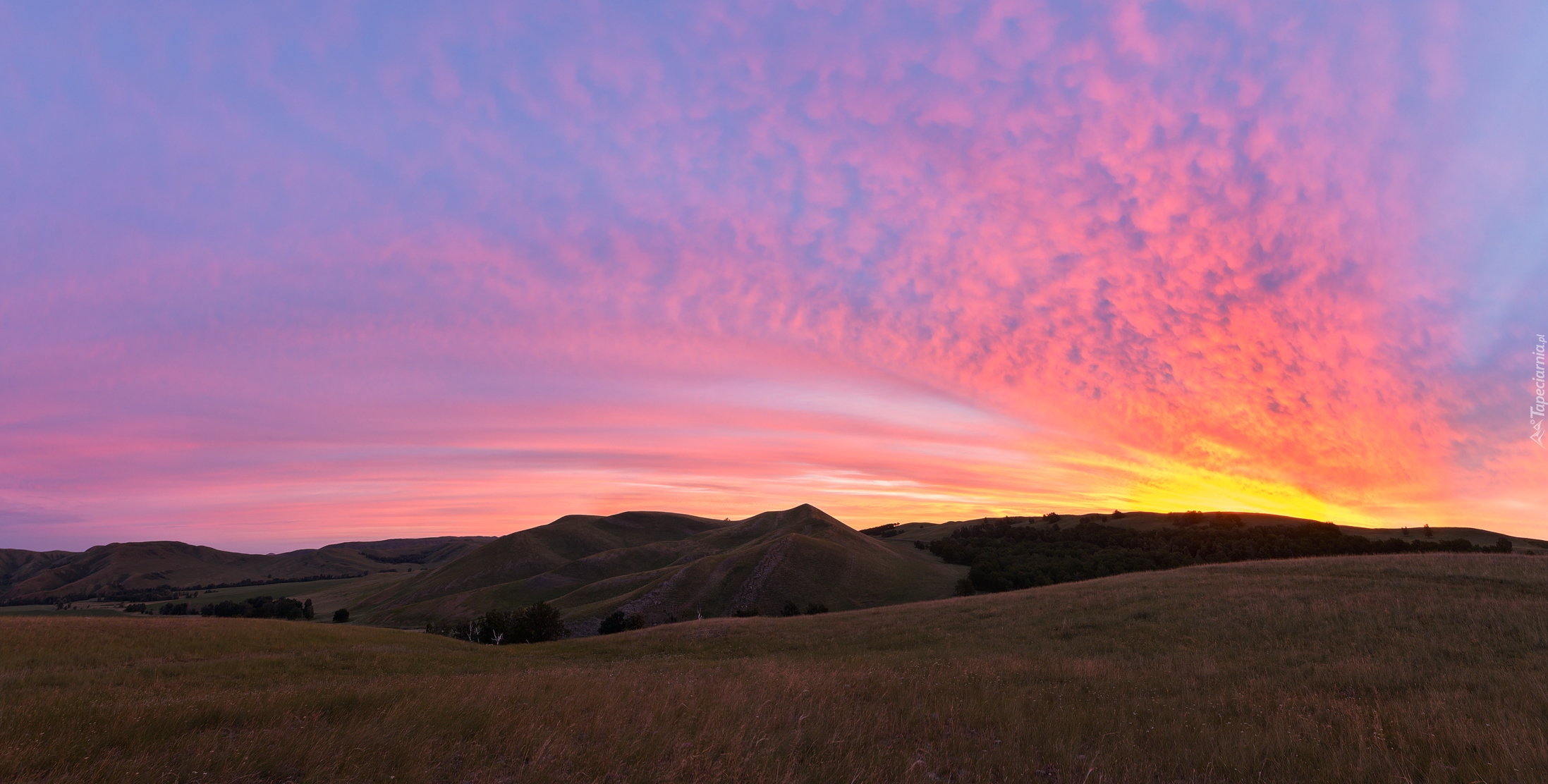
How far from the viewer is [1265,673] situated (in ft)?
50.1

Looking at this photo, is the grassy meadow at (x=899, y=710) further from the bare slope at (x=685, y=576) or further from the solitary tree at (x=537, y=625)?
the bare slope at (x=685, y=576)

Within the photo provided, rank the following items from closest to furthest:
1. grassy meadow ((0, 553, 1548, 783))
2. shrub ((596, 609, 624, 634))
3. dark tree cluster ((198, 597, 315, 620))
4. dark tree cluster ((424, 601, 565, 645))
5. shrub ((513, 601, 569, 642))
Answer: grassy meadow ((0, 553, 1548, 783)) → shrub ((513, 601, 569, 642)) → dark tree cluster ((424, 601, 565, 645)) → shrub ((596, 609, 624, 634)) → dark tree cluster ((198, 597, 315, 620))

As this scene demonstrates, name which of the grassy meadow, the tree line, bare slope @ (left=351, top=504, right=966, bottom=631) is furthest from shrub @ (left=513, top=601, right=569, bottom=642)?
the tree line

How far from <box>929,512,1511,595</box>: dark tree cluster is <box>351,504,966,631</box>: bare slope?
7642 mm

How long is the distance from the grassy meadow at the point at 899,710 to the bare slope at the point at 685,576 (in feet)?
247

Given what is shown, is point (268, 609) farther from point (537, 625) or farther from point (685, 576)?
point (537, 625)

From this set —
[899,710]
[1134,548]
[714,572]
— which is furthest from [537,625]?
[1134,548]

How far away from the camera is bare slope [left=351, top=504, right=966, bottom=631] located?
99.6 m

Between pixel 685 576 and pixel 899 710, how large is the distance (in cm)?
10285

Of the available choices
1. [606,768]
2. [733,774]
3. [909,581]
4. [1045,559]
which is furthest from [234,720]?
[1045,559]

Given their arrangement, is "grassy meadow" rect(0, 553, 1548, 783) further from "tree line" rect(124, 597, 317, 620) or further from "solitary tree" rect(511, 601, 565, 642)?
"tree line" rect(124, 597, 317, 620)

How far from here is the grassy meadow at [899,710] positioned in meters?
7.14

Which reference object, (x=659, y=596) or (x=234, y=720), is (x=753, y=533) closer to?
(x=659, y=596)

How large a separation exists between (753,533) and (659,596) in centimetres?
7274
